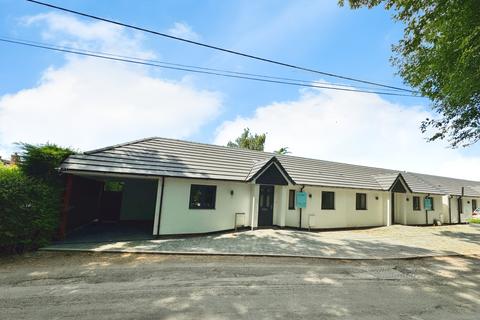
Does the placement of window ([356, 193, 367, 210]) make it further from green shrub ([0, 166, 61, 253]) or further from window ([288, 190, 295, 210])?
green shrub ([0, 166, 61, 253])

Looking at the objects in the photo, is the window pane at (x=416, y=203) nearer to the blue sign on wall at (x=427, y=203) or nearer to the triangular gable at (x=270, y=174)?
the blue sign on wall at (x=427, y=203)

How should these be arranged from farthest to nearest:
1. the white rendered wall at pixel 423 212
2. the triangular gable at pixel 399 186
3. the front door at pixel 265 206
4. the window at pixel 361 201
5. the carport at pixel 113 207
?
the white rendered wall at pixel 423 212 < the triangular gable at pixel 399 186 < the window at pixel 361 201 < the front door at pixel 265 206 < the carport at pixel 113 207

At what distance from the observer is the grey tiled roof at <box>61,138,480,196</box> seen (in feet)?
36.9

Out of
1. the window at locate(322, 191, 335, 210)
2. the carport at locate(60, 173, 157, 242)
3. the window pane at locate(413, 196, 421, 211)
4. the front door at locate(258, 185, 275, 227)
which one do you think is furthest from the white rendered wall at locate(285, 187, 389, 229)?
the carport at locate(60, 173, 157, 242)

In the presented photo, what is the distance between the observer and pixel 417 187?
2262 centimetres

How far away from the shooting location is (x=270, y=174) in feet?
49.0

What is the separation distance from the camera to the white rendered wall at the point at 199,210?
11914 millimetres

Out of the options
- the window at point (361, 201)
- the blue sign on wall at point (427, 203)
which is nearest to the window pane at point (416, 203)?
the blue sign on wall at point (427, 203)

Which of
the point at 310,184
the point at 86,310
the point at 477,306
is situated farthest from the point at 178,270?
the point at 310,184

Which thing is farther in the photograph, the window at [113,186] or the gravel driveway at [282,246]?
the window at [113,186]

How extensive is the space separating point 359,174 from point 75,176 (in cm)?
2138

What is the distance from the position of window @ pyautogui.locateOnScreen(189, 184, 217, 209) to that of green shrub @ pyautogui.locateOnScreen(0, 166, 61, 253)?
5.85 m

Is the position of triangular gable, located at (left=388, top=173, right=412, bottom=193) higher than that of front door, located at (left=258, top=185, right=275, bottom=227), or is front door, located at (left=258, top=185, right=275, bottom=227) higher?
triangular gable, located at (left=388, top=173, right=412, bottom=193)

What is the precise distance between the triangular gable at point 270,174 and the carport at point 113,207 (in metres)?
6.68
